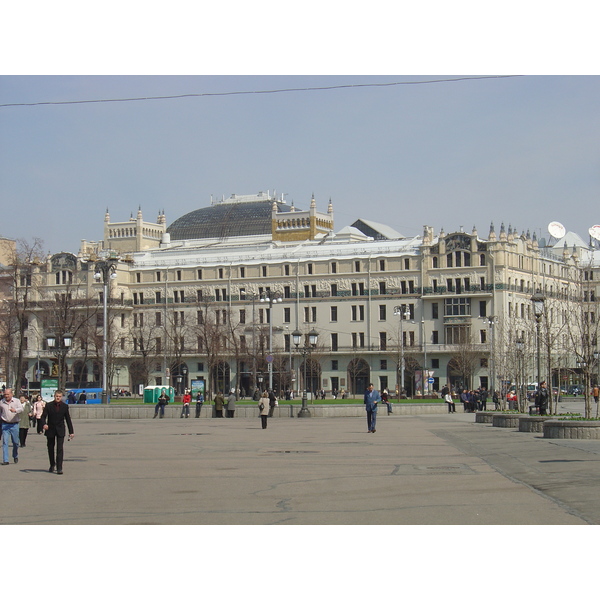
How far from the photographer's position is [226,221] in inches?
4729

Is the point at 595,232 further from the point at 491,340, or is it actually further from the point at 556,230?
the point at 491,340

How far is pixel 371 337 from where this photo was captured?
96.3m

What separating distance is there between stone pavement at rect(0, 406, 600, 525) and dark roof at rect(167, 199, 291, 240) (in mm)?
90775

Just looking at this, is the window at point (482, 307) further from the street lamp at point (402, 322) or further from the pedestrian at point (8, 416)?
the pedestrian at point (8, 416)

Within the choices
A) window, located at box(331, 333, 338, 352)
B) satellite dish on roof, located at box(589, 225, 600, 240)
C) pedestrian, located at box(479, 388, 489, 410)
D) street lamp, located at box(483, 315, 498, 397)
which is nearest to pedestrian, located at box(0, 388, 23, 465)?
pedestrian, located at box(479, 388, 489, 410)

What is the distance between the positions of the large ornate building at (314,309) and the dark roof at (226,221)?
32.7ft

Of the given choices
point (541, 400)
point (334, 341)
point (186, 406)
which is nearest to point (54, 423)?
point (541, 400)

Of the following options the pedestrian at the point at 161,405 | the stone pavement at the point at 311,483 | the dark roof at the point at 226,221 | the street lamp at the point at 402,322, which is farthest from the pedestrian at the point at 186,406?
the dark roof at the point at 226,221

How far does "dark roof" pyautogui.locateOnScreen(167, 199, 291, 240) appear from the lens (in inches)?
4663

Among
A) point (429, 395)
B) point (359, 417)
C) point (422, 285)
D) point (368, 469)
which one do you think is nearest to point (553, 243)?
point (422, 285)

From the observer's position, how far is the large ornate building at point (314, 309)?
3610 inches

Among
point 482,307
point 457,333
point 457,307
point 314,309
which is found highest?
point 314,309

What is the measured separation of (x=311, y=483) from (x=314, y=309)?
3246 inches

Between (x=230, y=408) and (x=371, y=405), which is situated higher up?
(x=371, y=405)
